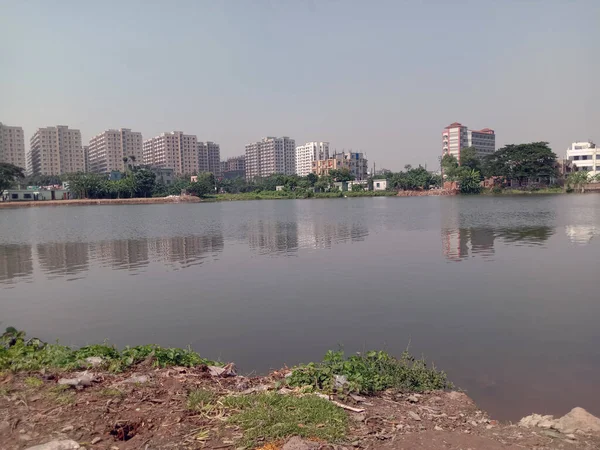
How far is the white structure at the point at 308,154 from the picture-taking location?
175m

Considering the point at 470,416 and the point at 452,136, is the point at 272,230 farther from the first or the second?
the point at 452,136

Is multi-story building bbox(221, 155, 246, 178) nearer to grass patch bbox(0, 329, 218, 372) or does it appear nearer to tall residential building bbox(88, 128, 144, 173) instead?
tall residential building bbox(88, 128, 144, 173)

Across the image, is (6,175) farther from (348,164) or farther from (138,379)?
(138,379)

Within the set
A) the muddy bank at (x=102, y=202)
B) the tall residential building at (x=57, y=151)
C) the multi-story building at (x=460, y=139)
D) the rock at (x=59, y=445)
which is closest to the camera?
the rock at (x=59, y=445)

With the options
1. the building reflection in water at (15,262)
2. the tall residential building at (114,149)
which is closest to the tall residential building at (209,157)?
the tall residential building at (114,149)

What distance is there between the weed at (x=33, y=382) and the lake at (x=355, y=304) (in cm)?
282

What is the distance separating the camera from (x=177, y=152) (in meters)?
160

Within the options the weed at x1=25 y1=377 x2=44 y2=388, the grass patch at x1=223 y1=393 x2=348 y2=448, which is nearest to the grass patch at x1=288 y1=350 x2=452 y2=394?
the grass patch at x1=223 y1=393 x2=348 y2=448

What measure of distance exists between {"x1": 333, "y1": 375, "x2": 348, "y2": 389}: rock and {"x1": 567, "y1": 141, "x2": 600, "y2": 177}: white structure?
9554 cm

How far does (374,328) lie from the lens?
820 centimetres

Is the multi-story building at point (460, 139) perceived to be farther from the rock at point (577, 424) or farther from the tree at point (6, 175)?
the rock at point (577, 424)

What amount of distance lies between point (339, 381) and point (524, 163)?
86151 mm

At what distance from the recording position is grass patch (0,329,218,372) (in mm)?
5121

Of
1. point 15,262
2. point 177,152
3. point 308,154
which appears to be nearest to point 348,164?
point 308,154
